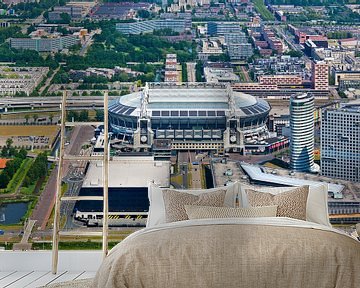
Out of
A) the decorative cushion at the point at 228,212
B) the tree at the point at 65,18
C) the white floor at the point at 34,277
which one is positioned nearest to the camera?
the decorative cushion at the point at 228,212

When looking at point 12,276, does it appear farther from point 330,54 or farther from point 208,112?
point 330,54

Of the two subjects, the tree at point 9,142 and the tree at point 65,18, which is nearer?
the tree at point 9,142

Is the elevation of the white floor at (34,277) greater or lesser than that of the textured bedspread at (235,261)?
lesser

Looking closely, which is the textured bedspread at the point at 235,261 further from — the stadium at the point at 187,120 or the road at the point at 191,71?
the road at the point at 191,71

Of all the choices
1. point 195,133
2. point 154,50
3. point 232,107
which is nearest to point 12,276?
point 195,133

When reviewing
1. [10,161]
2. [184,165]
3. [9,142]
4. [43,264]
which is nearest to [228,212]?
[43,264]

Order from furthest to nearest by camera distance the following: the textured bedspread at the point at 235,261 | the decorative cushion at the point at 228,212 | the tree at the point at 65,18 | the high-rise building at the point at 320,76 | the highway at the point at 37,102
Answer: the high-rise building at the point at 320,76 → the tree at the point at 65,18 → the highway at the point at 37,102 → the decorative cushion at the point at 228,212 → the textured bedspread at the point at 235,261

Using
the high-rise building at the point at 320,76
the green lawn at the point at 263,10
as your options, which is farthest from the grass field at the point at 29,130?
the high-rise building at the point at 320,76

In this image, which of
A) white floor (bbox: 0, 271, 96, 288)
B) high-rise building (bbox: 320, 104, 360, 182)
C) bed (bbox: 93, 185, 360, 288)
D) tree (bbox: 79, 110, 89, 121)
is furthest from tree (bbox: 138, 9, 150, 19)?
bed (bbox: 93, 185, 360, 288)

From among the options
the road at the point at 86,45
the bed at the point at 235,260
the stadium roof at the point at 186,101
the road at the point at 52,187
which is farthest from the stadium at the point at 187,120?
the bed at the point at 235,260

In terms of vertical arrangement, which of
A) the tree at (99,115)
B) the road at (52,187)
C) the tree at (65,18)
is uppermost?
the tree at (65,18)
